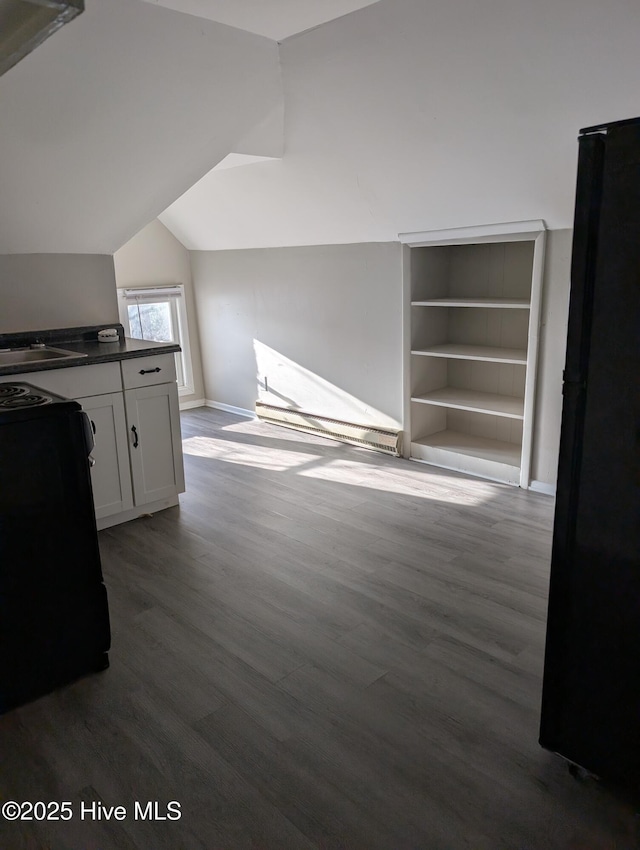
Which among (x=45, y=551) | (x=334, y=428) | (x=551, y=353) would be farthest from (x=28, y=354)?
(x=551, y=353)

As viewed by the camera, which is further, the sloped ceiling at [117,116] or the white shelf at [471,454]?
the white shelf at [471,454]

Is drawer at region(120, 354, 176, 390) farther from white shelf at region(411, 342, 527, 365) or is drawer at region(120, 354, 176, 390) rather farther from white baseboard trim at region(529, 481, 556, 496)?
white baseboard trim at region(529, 481, 556, 496)

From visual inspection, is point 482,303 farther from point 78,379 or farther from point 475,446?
point 78,379

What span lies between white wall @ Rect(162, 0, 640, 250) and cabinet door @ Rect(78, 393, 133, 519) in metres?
1.88

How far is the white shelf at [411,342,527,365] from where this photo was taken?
12.4 feet

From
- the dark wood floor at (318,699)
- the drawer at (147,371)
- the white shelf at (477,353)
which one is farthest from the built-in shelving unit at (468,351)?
the drawer at (147,371)

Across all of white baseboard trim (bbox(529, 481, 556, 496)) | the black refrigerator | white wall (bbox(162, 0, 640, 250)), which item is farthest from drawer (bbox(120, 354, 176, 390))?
the black refrigerator

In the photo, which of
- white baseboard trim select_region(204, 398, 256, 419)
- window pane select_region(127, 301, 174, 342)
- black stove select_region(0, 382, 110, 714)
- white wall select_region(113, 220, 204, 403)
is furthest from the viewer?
white baseboard trim select_region(204, 398, 256, 419)

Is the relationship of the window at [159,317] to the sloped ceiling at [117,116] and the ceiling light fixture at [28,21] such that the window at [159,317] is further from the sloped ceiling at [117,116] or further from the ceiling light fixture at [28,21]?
the ceiling light fixture at [28,21]

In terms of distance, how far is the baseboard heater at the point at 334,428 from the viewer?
4469 millimetres

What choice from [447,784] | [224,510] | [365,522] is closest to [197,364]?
[224,510]

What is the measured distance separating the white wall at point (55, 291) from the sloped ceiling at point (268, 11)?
161 cm

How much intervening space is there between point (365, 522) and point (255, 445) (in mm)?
1661

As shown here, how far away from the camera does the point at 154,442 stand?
136 inches
